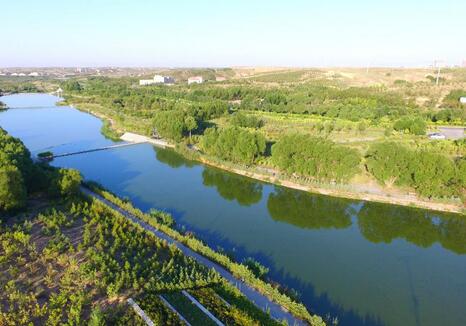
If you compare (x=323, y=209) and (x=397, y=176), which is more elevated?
(x=397, y=176)

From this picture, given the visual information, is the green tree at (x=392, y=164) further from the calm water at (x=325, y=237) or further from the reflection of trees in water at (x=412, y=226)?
the calm water at (x=325, y=237)

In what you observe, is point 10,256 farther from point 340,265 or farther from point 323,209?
point 323,209

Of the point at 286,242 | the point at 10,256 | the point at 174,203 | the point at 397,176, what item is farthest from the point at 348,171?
the point at 10,256

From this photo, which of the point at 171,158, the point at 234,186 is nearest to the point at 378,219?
the point at 234,186

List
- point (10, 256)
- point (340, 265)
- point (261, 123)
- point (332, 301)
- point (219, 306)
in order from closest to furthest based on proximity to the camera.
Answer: point (219, 306)
point (332, 301)
point (10, 256)
point (340, 265)
point (261, 123)

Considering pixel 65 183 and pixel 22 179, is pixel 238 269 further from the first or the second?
pixel 22 179

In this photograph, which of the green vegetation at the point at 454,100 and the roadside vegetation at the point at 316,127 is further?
the green vegetation at the point at 454,100

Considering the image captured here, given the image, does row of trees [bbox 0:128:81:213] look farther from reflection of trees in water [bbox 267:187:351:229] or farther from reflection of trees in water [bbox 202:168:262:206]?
reflection of trees in water [bbox 267:187:351:229]

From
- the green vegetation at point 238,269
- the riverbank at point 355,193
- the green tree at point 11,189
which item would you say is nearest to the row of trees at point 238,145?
the riverbank at point 355,193
